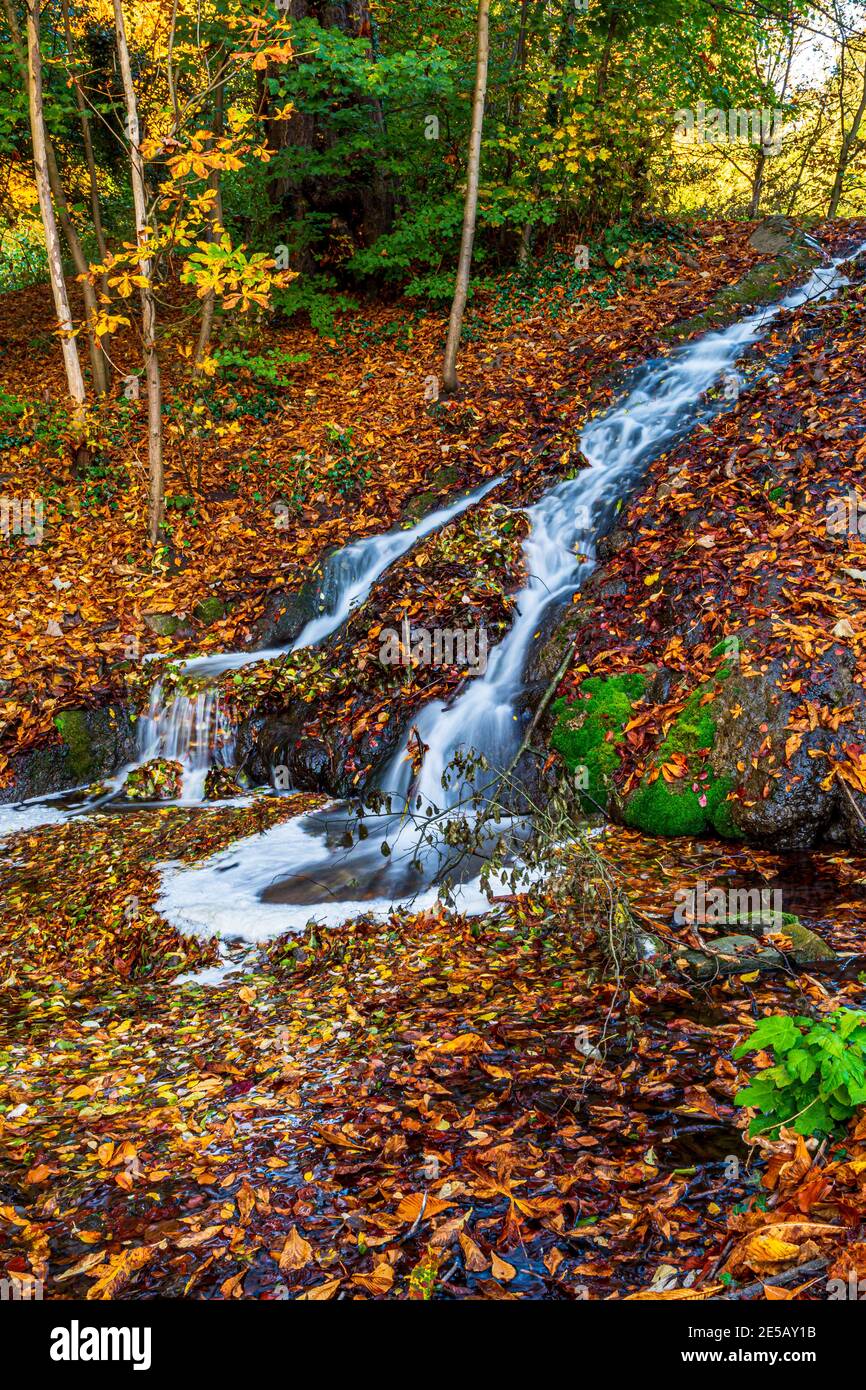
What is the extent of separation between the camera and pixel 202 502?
12031mm

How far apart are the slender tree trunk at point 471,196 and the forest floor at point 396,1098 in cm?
758

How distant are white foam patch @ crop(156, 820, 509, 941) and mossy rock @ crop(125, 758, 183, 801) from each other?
2.00 meters

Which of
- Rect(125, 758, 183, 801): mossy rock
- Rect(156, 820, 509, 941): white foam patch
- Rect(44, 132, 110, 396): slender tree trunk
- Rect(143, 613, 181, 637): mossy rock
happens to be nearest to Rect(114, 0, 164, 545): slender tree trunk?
Rect(143, 613, 181, 637): mossy rock

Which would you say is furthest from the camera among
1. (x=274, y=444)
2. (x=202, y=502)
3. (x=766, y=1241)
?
(x=274, y=444)

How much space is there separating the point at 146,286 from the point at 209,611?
3530mm

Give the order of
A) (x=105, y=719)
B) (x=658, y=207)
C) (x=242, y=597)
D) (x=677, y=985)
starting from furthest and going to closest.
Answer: (x=658, y=207)
(x=242, y=597)
(x=105, y=719)
(x=677, y=985)

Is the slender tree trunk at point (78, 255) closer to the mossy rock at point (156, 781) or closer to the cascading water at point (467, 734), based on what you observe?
the mossy rock at point (156, 781)

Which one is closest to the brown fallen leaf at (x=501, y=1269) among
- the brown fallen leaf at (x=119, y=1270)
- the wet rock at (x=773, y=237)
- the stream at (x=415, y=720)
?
the brown fallen leaf at (x=119, y=1270)

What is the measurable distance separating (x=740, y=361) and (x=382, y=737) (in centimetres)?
666

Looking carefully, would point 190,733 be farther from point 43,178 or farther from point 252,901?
point 43,178

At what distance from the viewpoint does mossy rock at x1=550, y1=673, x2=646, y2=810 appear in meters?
6.80

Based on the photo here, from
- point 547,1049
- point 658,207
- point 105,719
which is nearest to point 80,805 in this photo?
point 105,719

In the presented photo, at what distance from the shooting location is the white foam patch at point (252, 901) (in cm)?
578
